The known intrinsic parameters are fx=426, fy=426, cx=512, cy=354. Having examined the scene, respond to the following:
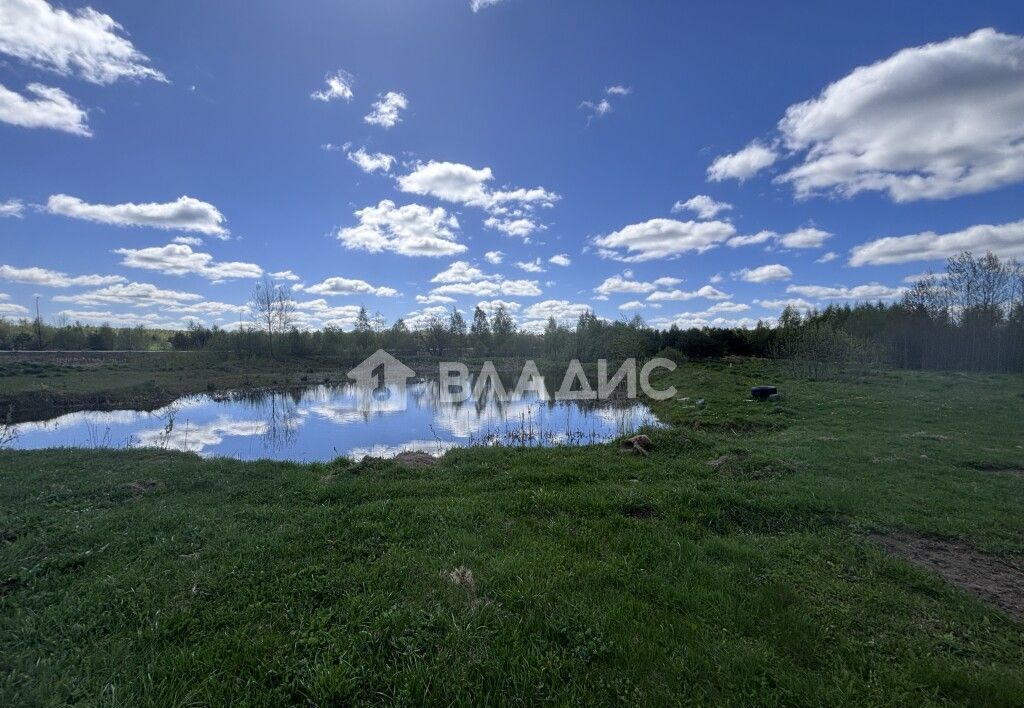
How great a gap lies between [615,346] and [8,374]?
51.1 metres

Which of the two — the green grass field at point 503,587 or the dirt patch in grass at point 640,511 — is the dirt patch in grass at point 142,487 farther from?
the dirt patch in grass at point 640,511

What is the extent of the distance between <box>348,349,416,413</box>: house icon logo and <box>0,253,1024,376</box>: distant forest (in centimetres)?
602

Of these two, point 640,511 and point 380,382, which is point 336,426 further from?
point 380,382

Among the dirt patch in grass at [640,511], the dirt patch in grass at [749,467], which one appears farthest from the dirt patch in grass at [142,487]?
the dirt patch in grass at [749,467]

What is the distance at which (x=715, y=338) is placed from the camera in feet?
178

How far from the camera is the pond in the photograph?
13.6m

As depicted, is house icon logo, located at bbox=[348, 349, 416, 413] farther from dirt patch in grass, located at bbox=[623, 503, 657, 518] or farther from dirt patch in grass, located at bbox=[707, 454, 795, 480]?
dirt patch in grass, located at bbox=[623, 503, 657, 518]

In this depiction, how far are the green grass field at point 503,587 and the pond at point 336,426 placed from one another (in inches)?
213

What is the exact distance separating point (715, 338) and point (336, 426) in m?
49.7

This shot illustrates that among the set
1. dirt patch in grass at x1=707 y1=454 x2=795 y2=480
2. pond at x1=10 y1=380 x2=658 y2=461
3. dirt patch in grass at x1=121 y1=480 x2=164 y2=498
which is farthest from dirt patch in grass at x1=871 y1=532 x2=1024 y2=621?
dirt patch in grass at x1=121 y1=480 x2=164 y2=498

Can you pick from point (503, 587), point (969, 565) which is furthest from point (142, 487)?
point (969, 565)

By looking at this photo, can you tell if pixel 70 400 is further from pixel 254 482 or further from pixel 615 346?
pixel 615 346

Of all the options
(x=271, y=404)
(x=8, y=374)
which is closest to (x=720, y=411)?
(x=271, y=404)

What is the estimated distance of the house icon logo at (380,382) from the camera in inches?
976
